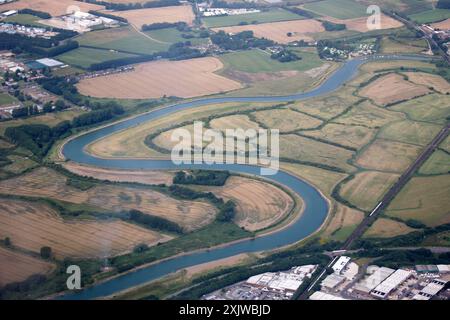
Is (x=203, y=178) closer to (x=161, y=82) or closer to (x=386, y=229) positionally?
(x=386, y=229)

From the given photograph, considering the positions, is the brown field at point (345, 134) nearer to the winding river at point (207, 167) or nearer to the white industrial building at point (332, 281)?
the winding river at point (207, 167)

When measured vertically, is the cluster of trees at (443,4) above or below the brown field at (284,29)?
above

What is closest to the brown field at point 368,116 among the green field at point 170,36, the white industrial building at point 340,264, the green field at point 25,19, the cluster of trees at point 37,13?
the white industrial building at point 340,264

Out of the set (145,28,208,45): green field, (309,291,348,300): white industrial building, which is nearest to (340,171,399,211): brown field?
(309,291,348,300): white industrial building

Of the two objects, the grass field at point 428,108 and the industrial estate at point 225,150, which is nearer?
the industrial estate at point 225,150

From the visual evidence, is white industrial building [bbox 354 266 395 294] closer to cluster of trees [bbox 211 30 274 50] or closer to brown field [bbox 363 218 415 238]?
brown field [bbox 363 218 415 238]

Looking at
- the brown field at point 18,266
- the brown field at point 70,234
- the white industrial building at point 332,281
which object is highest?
the white industrial building at point 332,281

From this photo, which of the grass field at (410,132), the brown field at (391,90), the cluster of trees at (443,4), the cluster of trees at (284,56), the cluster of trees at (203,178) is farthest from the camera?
the cluster of trees at (443,4)

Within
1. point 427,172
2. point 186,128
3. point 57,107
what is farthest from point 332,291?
point 57,107
